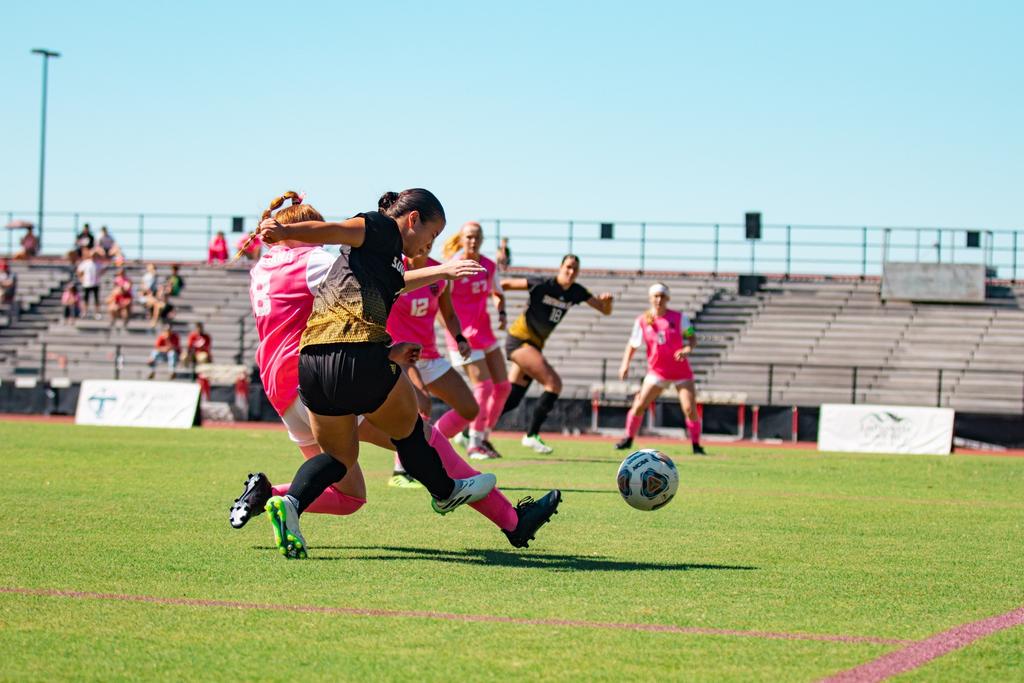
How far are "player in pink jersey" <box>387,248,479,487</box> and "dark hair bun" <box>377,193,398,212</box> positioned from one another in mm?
3575

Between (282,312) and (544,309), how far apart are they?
31.2 feet

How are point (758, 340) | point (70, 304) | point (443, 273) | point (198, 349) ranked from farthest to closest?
point (70, 304) < point (758, 340) < point (198, 349) < point (443, 273)

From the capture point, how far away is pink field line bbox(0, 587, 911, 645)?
5.04 m

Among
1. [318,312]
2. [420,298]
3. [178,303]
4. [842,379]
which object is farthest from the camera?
[178,303]

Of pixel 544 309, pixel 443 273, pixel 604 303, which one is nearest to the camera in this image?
pixel 443 273

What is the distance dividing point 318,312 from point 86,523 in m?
2.70

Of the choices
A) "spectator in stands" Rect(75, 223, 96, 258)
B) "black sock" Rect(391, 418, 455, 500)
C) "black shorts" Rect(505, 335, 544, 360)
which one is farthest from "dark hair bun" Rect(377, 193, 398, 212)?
"spectator in stands" Rect(75, 223, 96, 258)

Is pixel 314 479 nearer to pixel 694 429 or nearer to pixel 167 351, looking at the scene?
pixel 694 429

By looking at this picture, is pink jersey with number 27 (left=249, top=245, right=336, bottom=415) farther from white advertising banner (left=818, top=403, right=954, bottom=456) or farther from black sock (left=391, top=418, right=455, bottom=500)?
white advertising banner (left=818, top=403, right=954, bottom=456)

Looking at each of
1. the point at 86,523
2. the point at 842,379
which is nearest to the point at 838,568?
the point at 86,523

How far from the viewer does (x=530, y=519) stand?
23.9ft

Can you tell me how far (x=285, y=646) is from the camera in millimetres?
4754

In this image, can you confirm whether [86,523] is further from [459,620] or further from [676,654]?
[676,654]

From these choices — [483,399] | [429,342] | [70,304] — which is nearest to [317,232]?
[429,342]
